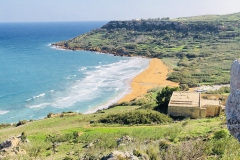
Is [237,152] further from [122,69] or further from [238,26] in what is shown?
[238,26]

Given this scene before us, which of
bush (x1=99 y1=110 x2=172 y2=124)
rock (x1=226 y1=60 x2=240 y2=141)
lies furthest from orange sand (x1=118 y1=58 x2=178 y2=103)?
rock (x1=226 y1=60 x2=240 y2=141)

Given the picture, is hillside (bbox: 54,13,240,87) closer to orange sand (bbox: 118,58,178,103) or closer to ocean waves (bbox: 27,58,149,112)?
orange sand (bbox: 118,58,178,103)

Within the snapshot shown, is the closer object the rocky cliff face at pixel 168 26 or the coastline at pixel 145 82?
the coastline at pixel 145 82

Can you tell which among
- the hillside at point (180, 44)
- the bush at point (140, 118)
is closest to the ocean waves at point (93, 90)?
the hillside at point (180, 44)

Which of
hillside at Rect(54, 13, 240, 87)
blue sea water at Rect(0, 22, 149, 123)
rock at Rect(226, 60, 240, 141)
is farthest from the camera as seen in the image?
hillside at Rect(54, 13, 240, 87)

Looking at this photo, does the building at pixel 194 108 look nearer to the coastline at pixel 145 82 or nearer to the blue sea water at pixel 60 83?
the coastline at pixel 145 82

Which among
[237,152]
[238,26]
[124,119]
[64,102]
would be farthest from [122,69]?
[238,26]
